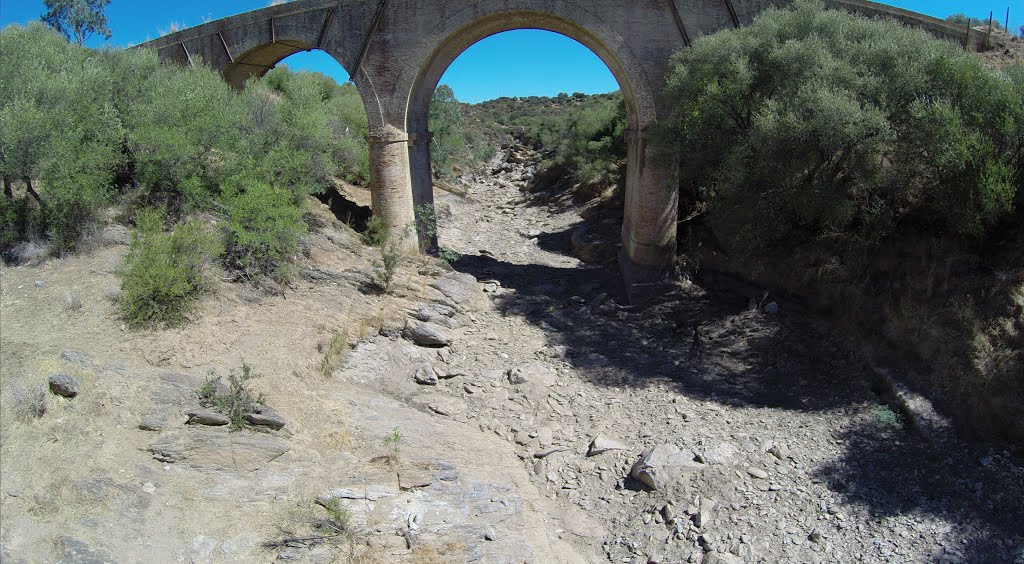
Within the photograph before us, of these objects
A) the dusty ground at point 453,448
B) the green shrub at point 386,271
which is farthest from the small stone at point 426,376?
the green shrub at point 386,271

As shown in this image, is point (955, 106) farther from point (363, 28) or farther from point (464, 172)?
point (464, 172)

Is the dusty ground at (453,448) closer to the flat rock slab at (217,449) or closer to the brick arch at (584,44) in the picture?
the flat rock slab at (217,449)

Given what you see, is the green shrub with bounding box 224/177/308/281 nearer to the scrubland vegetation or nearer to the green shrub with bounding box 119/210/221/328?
the green shrub with bounding box 119/210/221/328

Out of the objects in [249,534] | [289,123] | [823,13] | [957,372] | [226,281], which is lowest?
[249,534]

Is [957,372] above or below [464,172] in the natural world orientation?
below

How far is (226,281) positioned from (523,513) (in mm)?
5230

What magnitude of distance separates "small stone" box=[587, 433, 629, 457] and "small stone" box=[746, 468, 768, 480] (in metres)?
1.38

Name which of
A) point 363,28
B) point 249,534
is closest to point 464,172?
point 363,28

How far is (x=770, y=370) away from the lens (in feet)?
29.2

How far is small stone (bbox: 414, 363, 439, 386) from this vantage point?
8594mm

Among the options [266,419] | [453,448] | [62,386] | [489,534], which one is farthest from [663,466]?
[62,386]

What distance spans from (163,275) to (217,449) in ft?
8.57

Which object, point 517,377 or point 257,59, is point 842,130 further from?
point 257,59

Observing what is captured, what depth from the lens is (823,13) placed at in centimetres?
965
